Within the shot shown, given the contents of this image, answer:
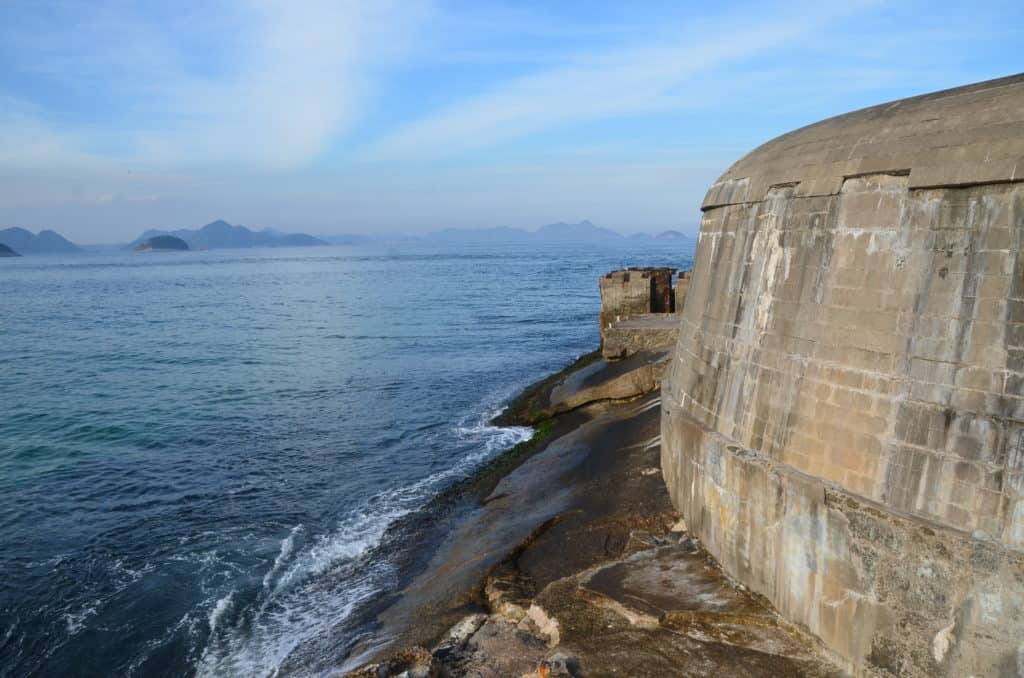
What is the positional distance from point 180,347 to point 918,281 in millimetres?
42424

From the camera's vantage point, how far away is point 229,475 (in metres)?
21.2

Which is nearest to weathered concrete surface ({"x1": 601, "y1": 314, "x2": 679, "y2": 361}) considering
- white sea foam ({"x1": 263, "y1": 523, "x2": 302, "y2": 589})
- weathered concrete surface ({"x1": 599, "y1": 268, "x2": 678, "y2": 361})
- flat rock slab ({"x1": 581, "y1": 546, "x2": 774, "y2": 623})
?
weathered concrete surface ({"x1": 599, "y1": 268, "x2": 678, "y2": 361})

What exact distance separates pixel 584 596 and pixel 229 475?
14.0 meters

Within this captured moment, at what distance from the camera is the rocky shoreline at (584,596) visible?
29.9 ft

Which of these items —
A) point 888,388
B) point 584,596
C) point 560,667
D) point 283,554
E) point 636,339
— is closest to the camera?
point 888,388

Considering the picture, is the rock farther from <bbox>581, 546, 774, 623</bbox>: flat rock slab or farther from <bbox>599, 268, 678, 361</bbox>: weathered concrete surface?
<bbox>599, 268, 678, 361</bbox>: weathered concrete surface

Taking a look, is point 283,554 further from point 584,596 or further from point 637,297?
point 637,297

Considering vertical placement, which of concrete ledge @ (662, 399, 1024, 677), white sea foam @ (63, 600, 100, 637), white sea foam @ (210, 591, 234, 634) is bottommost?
white sea foam @ (63, 600, 100, 637)

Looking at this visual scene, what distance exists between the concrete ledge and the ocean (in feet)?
20.6

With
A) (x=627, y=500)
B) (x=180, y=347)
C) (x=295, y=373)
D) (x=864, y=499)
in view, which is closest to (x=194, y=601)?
(x=627, y=500)

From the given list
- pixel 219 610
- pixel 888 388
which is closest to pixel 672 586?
pixel 888 388

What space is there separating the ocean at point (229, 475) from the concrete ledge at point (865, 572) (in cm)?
628

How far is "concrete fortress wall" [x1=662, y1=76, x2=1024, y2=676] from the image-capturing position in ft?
23.4

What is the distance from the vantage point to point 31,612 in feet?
45.6
